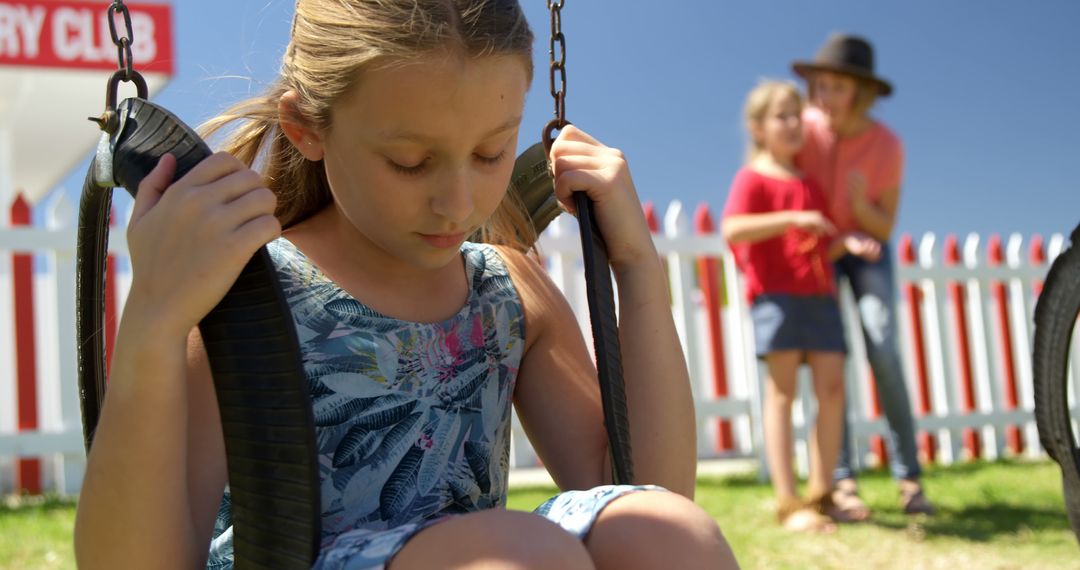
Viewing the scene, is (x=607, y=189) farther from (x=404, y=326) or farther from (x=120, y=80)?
(x=120, y=80)

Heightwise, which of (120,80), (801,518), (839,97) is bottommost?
(801,518)

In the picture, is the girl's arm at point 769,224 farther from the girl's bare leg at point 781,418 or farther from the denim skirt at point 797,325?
the girl's bare leg at point 781,418

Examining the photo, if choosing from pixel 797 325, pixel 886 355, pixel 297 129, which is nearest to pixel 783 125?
pixel 797 325

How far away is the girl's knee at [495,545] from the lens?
44.8 inches

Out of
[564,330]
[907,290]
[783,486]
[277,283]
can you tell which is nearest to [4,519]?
[783,486]

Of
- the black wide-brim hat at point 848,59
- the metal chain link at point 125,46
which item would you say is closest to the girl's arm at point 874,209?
the black wide-brim hat at point 848,59

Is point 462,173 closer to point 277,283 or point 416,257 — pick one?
point 416,257

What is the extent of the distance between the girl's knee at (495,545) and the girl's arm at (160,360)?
11.5 inches

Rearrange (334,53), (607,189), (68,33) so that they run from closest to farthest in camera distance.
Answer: (334,53) → (607,189) → (68,33)

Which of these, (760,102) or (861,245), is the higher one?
(760,102)

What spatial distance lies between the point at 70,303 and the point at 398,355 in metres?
4.52

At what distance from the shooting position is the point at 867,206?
4465 mm

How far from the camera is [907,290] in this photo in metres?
7.77

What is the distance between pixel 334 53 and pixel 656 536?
81 cm
